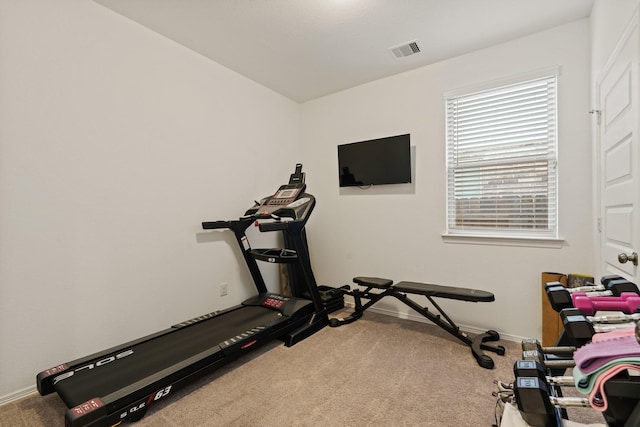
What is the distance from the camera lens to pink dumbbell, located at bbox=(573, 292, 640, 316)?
0.95m

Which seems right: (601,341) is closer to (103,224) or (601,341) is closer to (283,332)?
(283,332)

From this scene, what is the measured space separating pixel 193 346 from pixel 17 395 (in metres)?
1.06

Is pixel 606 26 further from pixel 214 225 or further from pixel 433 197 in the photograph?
pixel 214 225

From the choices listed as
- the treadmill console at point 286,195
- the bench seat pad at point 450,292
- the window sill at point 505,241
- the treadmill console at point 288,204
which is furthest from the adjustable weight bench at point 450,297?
the treadmill console at point 286,195

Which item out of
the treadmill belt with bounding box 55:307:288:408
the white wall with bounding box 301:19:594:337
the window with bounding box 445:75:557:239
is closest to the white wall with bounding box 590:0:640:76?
the white wall with bounding box 301:19:594:337

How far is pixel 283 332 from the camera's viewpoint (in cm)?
269

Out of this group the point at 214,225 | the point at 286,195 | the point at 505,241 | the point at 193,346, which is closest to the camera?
the point at 193,346

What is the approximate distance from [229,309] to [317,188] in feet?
6.28

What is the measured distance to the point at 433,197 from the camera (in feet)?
10.3

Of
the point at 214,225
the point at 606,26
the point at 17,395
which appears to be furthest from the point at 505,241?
the point at 17,395

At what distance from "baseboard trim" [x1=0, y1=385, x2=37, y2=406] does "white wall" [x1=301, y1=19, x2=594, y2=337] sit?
9.34 ft

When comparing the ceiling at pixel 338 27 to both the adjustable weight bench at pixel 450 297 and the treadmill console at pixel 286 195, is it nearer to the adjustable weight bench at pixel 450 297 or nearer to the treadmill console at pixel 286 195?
the treadmill console at pixel 286 195

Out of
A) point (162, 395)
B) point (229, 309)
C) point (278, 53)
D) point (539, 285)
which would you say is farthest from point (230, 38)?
point (539, 285)

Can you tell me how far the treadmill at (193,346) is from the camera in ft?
5.47
